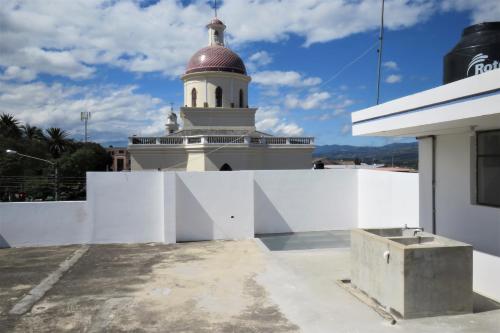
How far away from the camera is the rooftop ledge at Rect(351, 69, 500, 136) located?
5.88 metres

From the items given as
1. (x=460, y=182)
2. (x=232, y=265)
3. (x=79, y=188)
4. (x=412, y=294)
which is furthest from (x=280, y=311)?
(x=79, y=188)

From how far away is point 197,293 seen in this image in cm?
797

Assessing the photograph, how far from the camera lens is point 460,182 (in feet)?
28.3

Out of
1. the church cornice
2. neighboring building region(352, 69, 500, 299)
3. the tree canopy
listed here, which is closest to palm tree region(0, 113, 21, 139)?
the tree canopy

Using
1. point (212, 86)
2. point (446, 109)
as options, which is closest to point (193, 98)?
point (212, 86)

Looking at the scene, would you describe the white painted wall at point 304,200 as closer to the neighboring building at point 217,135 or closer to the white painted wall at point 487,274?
the white painted wall at point 487,274

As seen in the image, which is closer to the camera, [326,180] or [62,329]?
[62,329]

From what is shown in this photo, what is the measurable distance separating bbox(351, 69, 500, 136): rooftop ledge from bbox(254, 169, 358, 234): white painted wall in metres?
4.94

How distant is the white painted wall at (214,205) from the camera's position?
508 inches

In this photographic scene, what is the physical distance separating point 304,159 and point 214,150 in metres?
5.90

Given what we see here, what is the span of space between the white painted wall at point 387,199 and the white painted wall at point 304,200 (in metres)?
0.43

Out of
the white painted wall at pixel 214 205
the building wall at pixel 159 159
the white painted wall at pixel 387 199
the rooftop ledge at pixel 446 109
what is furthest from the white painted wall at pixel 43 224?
the building wall at pixel 159 159

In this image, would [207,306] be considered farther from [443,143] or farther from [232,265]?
[443,143]

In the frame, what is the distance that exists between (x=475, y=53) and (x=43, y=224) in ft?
38.6
